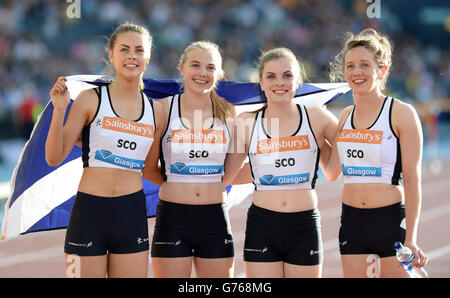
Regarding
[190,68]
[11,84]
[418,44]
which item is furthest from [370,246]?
[418,44]

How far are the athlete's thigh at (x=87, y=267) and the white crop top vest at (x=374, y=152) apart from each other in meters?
1.63

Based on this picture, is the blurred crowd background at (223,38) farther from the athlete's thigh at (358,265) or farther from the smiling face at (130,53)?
the athlete's thigh at (358,265)

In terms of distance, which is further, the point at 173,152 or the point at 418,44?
the point at 418,44

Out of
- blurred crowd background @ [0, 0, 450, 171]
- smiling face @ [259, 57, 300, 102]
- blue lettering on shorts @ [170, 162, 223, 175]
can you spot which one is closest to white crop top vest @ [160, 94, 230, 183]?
blue lettering on shorts @ [170, 162, 223, 175]

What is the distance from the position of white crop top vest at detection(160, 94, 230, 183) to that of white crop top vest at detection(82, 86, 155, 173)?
237 millimetres

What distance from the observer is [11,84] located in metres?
15.7

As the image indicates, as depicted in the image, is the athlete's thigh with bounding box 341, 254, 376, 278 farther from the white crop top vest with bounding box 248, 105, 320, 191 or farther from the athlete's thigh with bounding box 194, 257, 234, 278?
the athlete's thigh with bounding box 194, 257, 234, 278

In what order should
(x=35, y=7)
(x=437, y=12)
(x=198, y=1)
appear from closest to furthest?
(x=35, y=7)
(x=198, y=1)
(x=437, y=12)

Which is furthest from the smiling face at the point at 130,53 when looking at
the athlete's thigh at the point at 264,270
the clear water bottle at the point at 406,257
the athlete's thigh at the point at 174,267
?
the clear water bottle at the point at 406,257

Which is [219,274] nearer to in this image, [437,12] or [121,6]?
[121,6]

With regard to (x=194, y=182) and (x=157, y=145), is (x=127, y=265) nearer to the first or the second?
(x=194, y=182)

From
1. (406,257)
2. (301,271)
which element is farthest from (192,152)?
(406,257)
